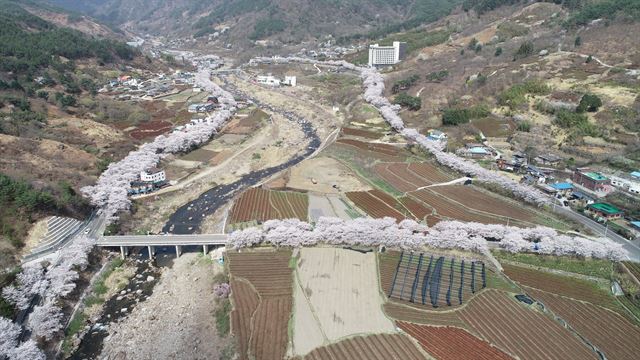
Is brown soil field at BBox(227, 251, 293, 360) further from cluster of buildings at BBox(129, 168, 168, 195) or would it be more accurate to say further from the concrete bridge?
cluster of buildings at BBox(129, 168, 168, 195)

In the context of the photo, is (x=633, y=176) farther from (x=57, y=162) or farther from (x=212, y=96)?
(x=212, y=96)

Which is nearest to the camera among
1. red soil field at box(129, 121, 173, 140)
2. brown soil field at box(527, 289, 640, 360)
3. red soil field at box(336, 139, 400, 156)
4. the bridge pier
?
brown soil field at box(527, 289, 640, 360)

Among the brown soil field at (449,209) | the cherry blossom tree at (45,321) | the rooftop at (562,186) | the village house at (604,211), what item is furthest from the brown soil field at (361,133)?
the cherry blossom tree at (45,321)

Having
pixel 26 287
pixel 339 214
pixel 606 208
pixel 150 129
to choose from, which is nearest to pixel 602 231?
pixel 606 208

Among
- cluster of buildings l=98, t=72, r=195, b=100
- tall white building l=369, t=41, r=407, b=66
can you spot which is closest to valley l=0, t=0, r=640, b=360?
cluster of buildings l=98, t=72, r=195, b=100

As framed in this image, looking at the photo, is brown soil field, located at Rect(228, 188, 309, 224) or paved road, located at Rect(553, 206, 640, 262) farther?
brown soil field, located at Rect(228, 188, 309, 224)

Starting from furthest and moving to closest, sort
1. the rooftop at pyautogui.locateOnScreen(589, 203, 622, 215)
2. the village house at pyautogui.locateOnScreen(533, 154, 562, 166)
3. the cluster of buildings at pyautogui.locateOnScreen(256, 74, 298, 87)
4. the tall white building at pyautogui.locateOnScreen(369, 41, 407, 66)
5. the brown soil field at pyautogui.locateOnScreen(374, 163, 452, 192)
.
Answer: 1. the tall white building at pyautogui.locateOnScreen(369, 41, 407, 66)
2. the cluster of buildings at pyautogui.locateOnScreen(256, 74, 298, 87)
3. the village house at pyautogui.locateOnScreen(533, 154, 562, 166)
4. the brown soil field at pyautogui.locateOnScreen(374, 163, 452, 192)
5. the rooftop at pyautogui.locateOnScreen(589, 203, 622, 215)

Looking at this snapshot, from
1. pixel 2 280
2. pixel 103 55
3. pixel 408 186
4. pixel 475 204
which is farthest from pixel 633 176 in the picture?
pixel 103 55

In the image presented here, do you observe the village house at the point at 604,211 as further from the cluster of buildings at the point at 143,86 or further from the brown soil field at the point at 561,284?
the cluster of buildings at the point at 143,86
